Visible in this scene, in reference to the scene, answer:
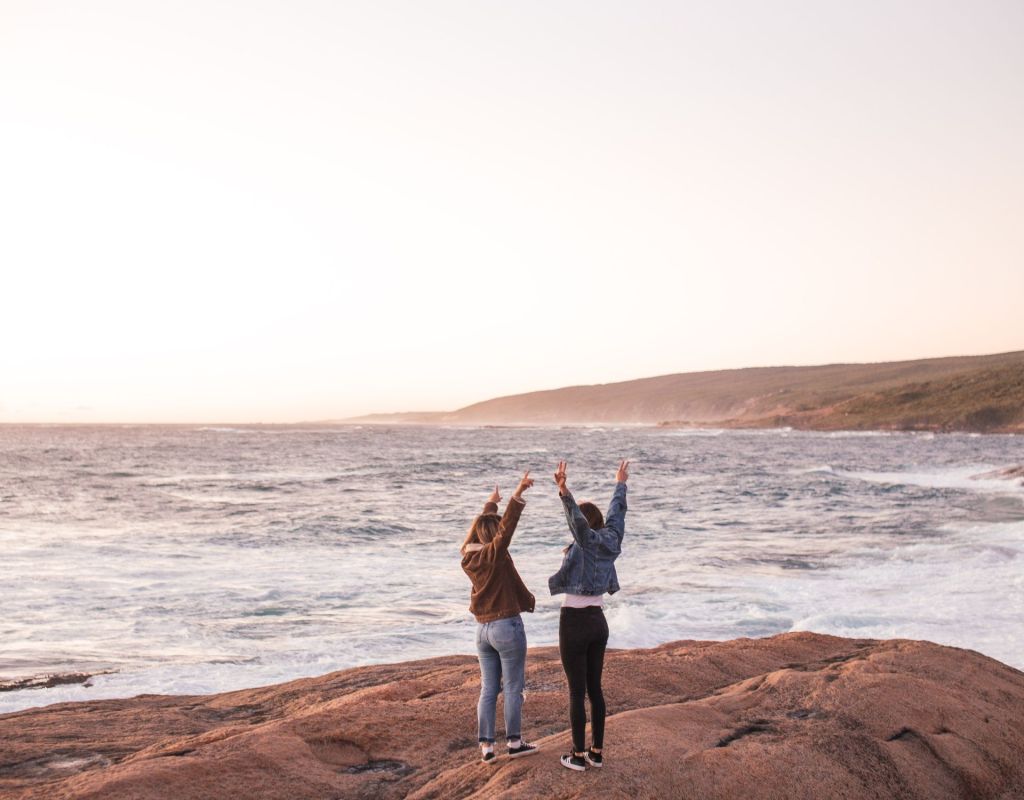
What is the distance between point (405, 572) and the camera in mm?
17578

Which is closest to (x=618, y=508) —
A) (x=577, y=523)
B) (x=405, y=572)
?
(x=577, y=523)

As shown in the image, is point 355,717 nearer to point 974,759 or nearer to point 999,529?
point 974,759

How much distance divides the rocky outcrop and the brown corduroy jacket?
98 centimetres

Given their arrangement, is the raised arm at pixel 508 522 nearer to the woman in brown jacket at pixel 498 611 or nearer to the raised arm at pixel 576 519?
the woman in brown jacket at pixel 498 611

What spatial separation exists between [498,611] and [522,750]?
94cm

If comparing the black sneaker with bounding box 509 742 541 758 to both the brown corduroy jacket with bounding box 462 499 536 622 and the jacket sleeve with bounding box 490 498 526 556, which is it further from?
the jacket sleeve with bounding box 490 498 526 556

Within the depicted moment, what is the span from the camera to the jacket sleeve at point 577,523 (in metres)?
5.38

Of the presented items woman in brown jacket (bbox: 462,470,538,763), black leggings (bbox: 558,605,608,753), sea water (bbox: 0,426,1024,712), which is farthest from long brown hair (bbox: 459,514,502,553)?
sea water (bbox: 0,426,1024,712)

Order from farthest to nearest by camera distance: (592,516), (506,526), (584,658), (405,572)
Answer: (405,572) < (592,516) < (506,526) < (584,658)

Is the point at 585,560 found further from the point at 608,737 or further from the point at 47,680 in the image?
the point at 47,680

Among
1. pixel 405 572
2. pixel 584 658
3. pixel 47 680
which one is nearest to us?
pixel 584 658

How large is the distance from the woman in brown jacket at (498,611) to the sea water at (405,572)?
5.12 meters

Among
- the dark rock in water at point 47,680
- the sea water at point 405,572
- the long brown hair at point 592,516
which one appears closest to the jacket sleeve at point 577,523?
the long brown hair at point 592,516

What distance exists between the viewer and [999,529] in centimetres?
2253
